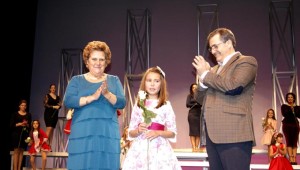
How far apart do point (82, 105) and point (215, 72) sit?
3.18 ft

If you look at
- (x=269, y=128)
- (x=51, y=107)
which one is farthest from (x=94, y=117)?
(x=51, y=107)

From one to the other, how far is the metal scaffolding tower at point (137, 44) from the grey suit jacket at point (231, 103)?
6112 millimetres

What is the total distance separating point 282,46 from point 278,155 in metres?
2.99

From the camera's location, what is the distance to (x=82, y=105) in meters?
2.75

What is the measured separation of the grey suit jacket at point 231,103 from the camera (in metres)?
2.25

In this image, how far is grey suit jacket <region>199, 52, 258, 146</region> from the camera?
2.25 metres

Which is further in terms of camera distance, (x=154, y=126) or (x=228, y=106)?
(x=154, y=126)

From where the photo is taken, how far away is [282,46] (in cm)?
827

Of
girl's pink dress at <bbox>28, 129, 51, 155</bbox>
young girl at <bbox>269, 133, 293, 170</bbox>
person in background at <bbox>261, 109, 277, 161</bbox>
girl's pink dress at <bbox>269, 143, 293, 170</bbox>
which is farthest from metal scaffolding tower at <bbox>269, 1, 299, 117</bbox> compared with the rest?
girl's pink dress at <bbox>28, 129, 51, 155</bbox>

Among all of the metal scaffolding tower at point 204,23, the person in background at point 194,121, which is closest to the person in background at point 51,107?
the person in background at point 194,121

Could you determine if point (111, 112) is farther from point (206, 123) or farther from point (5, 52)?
point (5, 52)

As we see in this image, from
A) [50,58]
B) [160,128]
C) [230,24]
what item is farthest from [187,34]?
[160,128]

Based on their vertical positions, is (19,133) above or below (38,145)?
above

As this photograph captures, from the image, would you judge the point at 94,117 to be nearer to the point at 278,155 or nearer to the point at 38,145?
the point at 278,155
